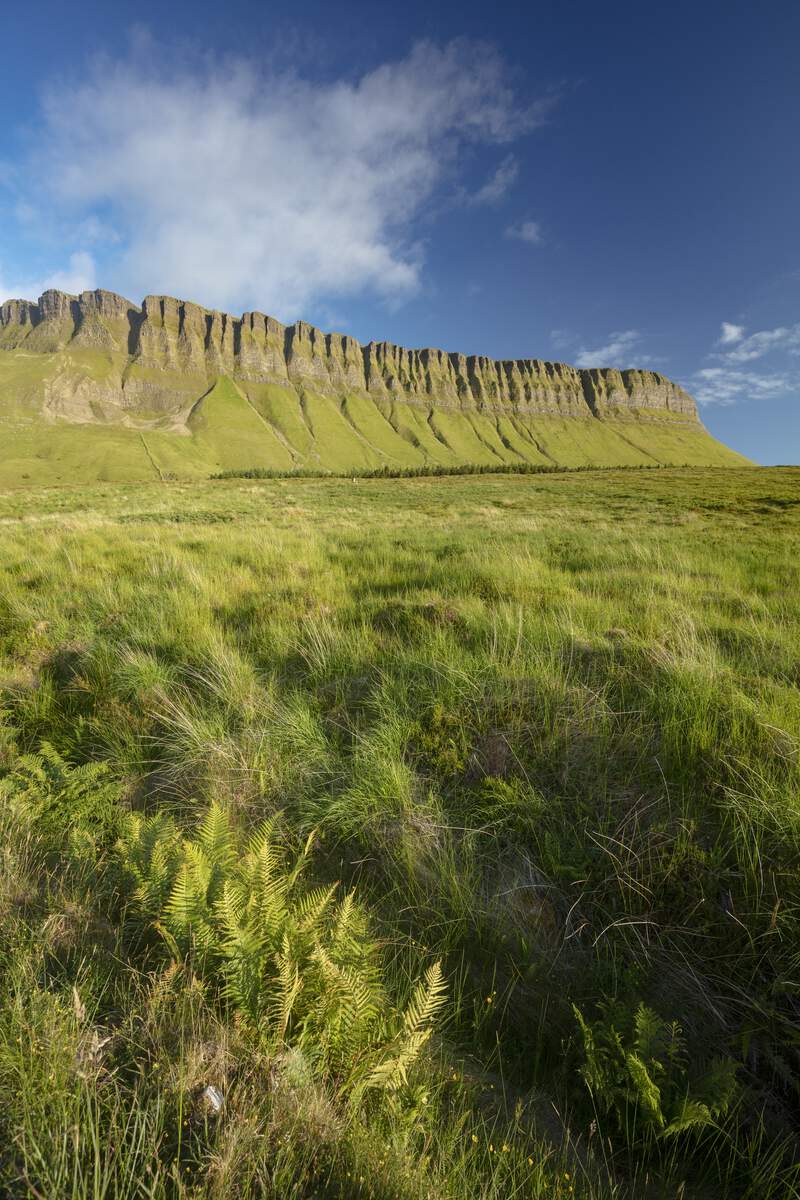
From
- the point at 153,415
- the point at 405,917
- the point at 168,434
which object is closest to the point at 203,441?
the point at 168,434

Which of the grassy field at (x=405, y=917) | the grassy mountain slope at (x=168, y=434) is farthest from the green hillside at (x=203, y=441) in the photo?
the grassy field at (x=405, y=917)

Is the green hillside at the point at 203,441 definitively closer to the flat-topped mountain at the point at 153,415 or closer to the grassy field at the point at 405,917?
the flat-topped mountain at the point at 153,415

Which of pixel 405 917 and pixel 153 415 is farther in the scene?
pixel 153 415

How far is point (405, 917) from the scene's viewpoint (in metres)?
1.81

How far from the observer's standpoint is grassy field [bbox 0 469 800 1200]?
1.04m

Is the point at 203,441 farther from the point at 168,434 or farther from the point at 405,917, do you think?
the point at 405,917

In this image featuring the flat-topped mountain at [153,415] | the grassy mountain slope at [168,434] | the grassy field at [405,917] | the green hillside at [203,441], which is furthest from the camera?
the flat-topped mountain at [153,415]

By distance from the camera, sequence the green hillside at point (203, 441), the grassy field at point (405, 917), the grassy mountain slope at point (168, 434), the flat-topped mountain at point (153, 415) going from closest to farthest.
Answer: the grassy field at point (405, 917) → the green hillside at point (203, 441) → the grassy mountain slope at point (168, 434) → the flat-topped mountain at point (153, 415)

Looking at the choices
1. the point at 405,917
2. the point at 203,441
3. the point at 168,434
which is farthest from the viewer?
the point at 203,441

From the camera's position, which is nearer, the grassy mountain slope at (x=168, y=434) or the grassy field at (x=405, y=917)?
the grassy field at (x=405, y=917)

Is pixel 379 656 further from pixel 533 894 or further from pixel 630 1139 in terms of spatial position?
pixel 630 1139

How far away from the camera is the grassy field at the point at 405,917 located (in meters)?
1.04

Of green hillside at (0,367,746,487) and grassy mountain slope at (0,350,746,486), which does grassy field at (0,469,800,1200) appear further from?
grassy mountain slope at (0,350,746,486)

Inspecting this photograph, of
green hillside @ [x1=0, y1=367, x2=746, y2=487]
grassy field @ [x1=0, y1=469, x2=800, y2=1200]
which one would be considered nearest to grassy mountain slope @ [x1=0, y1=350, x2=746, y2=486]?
green hillside @ [x1=0, y1=367, x2=746, y2=487]
